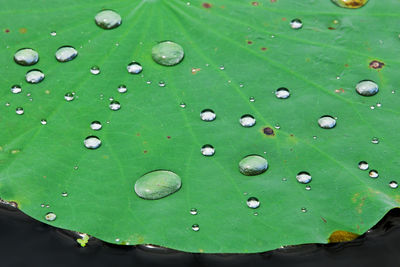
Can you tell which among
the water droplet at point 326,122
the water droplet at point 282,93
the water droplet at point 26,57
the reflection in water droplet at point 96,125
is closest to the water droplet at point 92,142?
the reflection in water droplet at point 96,125

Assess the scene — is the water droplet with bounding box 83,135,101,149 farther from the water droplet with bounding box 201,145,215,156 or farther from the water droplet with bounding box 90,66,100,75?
the water droplet with bounding box 201,145,215,156

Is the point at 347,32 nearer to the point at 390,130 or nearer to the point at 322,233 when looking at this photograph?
the point at 390,130

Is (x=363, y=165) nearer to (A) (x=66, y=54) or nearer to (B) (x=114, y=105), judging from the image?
(B) (x=114, y=105)

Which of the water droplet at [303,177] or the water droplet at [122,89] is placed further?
the water droplet at [122,89]

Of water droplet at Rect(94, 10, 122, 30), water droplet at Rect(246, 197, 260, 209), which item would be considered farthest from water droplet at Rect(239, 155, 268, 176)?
water droplet at Rect(94, 10, 122, 30)

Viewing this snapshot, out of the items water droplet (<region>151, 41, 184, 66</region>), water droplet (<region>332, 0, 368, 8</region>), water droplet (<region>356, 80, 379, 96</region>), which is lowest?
water droplet (<region>356, 80, 379, 96</region>)

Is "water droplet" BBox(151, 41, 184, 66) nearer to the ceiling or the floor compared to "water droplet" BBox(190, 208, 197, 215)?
nearer to the ceiling

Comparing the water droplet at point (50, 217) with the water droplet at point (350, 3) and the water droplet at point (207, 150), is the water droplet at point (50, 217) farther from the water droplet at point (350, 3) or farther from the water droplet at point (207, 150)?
the water droplet at point (350, 3)
